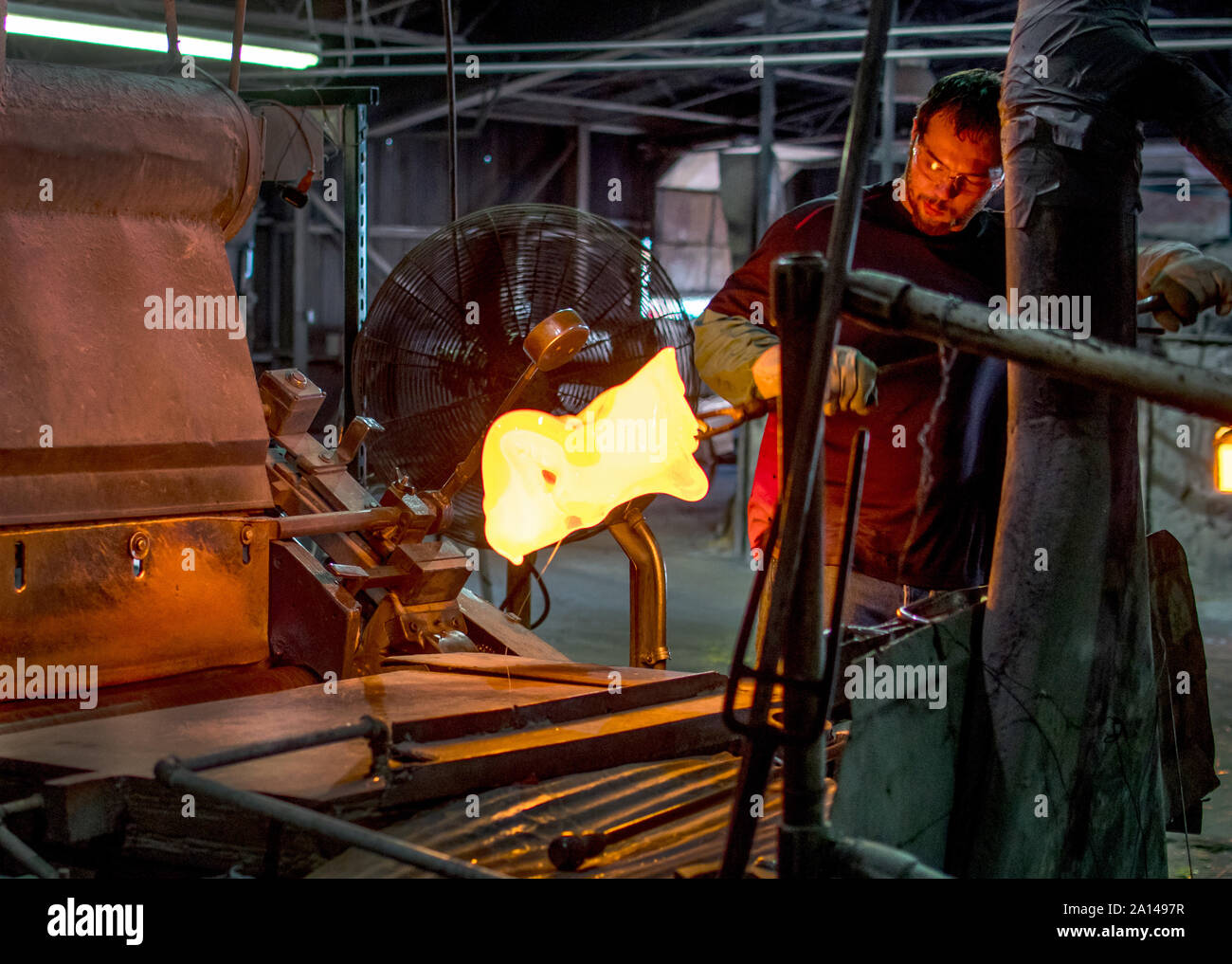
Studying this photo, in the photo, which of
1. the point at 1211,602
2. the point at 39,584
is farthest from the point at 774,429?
the point at 1211,602

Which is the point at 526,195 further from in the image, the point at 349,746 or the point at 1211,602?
the point at 349,746

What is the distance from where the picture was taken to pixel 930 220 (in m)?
2.82

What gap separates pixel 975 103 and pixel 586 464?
116cm

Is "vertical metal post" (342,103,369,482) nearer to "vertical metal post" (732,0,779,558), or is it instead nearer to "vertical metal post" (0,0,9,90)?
"vertical metal post" (0,0,9,90)

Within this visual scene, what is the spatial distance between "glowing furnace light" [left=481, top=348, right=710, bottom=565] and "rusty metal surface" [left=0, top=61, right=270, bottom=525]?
0.59 meters

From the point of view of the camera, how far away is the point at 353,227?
411 centimetres

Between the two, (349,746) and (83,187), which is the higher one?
(83,187)

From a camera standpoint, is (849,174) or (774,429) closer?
(849,174)

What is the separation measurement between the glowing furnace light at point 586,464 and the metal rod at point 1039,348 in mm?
1129

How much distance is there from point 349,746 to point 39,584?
3.22 feet

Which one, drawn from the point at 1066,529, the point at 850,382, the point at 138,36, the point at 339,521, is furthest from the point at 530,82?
the point at 1066,529

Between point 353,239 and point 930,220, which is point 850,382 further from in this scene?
point 353,239

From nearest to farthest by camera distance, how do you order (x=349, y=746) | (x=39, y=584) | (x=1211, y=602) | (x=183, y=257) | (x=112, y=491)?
(x=349, y=746)
(x=39, y=584)
(x=112, y=491)
(x=183, y=257)
(x=1211, y=602)

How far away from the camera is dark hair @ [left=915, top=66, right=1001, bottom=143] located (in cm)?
248
